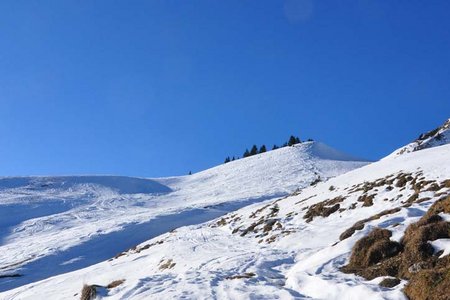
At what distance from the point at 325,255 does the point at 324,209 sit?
11.7m

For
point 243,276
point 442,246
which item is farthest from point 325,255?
point 442,246

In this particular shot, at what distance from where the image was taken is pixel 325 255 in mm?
12562

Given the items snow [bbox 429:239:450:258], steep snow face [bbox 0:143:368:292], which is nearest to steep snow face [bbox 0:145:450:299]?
snow [bbox 429:239:450:258]

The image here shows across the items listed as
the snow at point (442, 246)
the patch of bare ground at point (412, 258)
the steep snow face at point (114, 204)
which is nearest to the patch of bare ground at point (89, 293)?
the patch of bare ground at point (412, 258)

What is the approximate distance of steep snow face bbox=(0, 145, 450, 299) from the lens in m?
10.7

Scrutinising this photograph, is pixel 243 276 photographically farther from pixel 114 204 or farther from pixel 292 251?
pixel 114 204

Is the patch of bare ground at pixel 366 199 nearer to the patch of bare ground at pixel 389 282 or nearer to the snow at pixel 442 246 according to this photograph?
the snow at pixel 442 246

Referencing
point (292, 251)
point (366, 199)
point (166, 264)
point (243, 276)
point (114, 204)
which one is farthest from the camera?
point (114, 204)

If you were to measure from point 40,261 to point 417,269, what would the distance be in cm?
3226

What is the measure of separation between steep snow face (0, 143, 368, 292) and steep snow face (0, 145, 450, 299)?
13.7 m

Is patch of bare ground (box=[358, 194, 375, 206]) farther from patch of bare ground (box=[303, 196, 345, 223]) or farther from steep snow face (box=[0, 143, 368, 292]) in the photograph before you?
steep snow face (box=[0, 143, 368, 292])

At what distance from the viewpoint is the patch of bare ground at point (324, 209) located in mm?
23545

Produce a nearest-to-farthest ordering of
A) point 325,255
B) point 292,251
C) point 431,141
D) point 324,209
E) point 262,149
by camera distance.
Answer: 1. point 325,255
2. point 292,251
3. point 324,209
4. point 431,141
5. point 262,149

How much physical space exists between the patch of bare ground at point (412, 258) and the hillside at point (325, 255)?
0.08 ft
